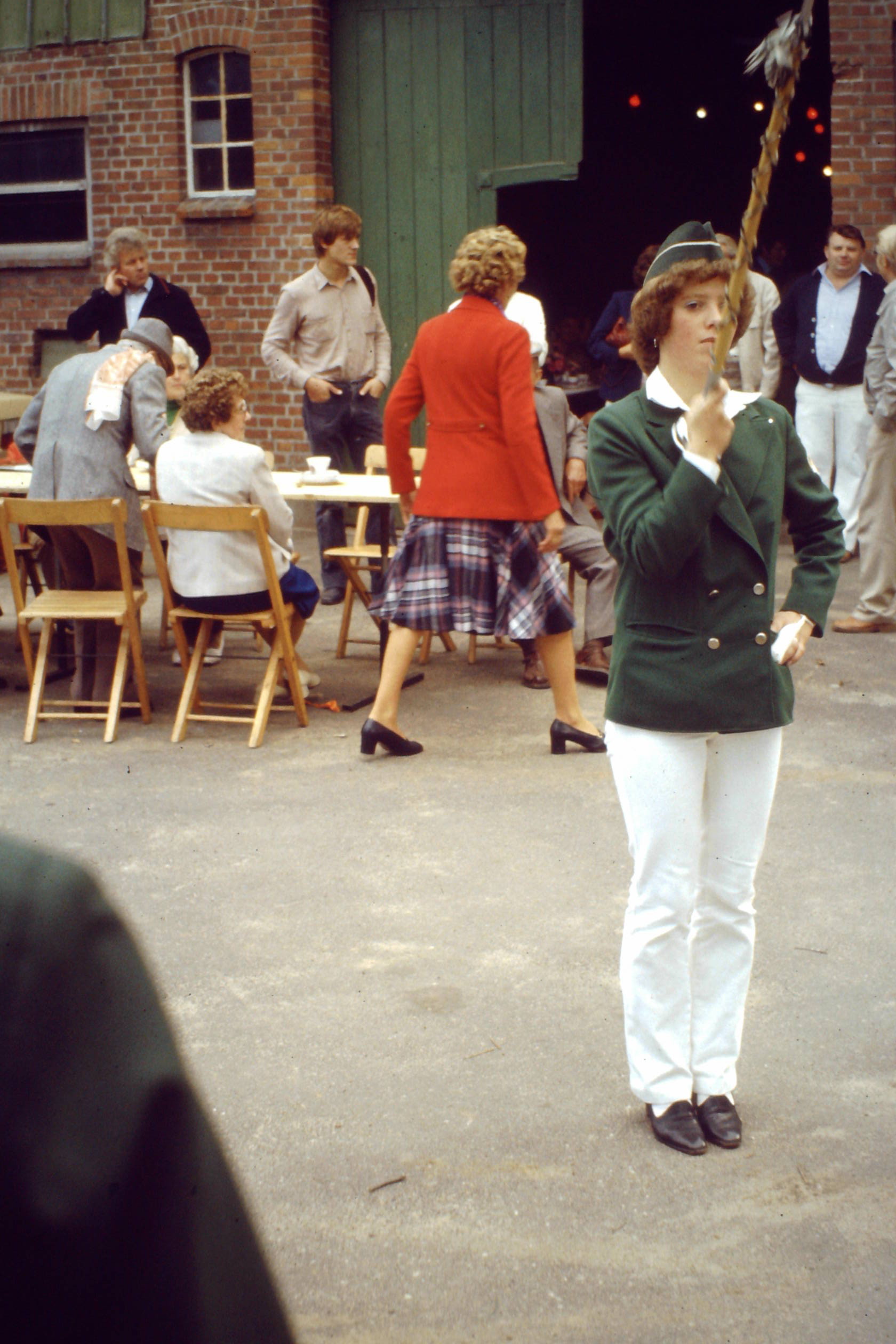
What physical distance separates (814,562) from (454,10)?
9601 mm

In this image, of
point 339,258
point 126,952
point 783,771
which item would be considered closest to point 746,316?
point 126,952

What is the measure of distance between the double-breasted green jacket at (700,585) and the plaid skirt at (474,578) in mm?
3113

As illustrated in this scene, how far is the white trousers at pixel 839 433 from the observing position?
34.8 feet

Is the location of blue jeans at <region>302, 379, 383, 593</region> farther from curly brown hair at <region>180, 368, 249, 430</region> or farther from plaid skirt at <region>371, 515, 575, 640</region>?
plaid skirt at <region>371, 515, 575, 640</region>

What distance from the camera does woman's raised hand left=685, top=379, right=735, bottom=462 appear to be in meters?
2.96

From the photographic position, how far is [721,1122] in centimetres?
361

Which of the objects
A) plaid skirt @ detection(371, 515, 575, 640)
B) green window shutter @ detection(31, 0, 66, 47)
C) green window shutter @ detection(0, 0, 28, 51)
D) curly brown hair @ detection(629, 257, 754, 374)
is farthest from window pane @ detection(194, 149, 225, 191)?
curly brown hair @ detection(629, 257, 754, 374)

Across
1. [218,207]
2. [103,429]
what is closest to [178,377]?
[103,429]

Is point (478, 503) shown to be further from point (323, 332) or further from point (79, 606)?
point (323, 332)

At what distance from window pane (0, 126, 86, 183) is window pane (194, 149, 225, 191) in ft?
3.58

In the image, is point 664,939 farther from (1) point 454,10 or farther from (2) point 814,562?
(1) point 454,10

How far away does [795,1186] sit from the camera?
3.43 m

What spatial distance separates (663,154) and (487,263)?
43.8ft

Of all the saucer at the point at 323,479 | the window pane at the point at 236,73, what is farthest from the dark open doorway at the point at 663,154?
the saucer at the point at 323,479
